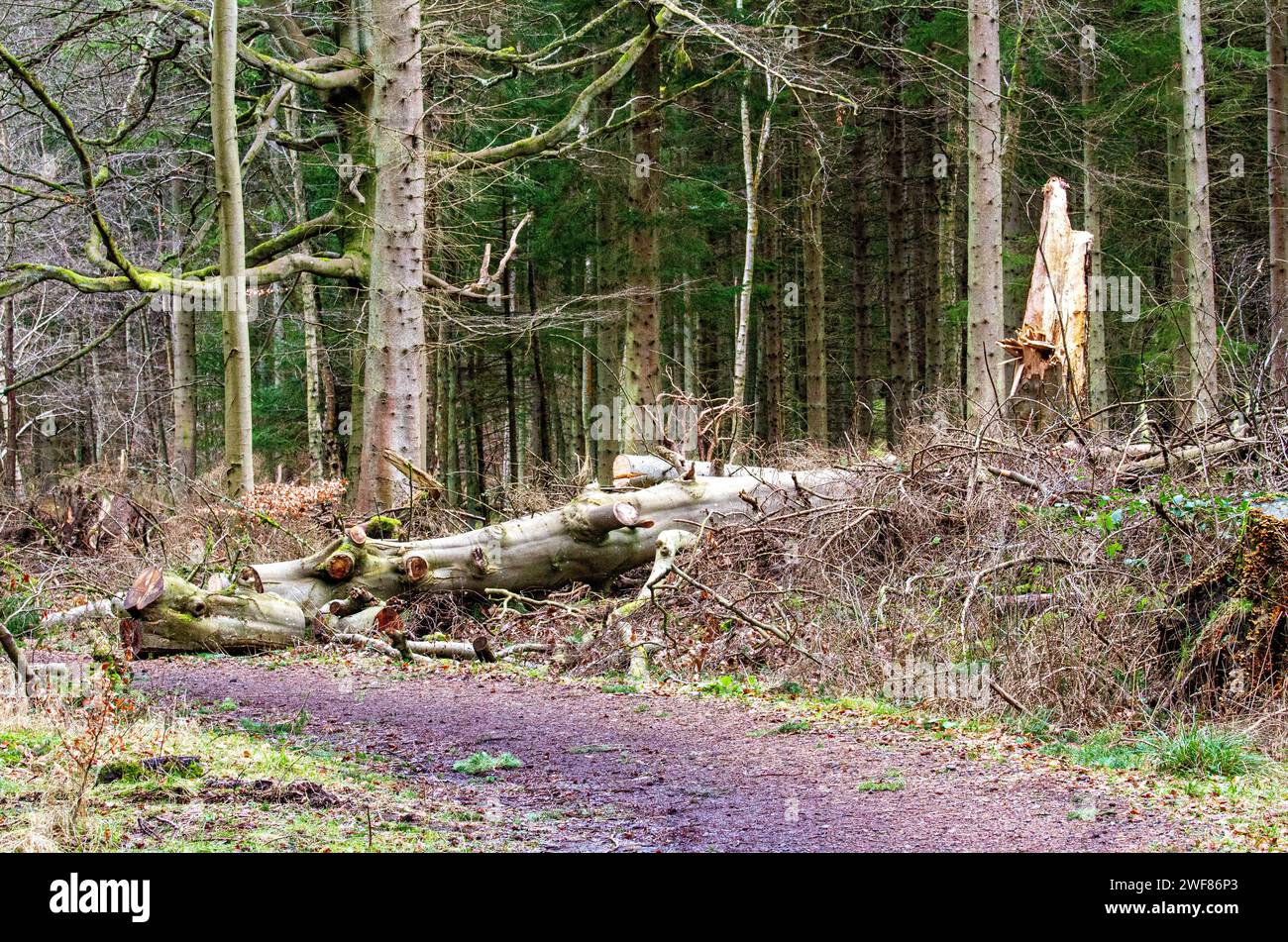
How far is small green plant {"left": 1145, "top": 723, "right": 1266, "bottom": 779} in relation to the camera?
5.93 m

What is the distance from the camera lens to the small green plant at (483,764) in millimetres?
6438

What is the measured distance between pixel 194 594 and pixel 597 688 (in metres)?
3.55

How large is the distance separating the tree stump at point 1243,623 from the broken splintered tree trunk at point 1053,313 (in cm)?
591

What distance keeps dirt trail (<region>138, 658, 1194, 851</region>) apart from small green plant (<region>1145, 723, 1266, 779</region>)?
518mm

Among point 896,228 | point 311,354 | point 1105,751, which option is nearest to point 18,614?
point 1105,751

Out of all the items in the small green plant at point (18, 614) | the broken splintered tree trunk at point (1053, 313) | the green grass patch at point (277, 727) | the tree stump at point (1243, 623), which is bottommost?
the green grass patch at point (277, 727)

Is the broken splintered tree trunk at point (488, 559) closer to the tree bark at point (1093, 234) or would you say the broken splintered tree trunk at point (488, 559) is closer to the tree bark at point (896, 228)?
the tree bark at point (1093, 234)

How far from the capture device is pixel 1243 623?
266 inches

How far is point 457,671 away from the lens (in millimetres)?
10070

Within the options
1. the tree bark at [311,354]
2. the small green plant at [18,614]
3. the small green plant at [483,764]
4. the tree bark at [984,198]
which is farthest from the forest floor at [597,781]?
the tree bark at [311,354]

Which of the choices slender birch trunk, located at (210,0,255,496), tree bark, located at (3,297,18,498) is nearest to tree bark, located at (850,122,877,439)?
slender birch trunk, located at (210,0,255,496)

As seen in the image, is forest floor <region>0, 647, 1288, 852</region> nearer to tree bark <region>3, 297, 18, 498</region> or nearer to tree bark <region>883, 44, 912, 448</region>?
tree bark <region>883, 44, 912, 448</region>

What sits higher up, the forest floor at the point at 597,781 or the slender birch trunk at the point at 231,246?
the slender birch trunk at the point at 231,246

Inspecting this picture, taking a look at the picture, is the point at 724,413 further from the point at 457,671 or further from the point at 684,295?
the point at 684,295
